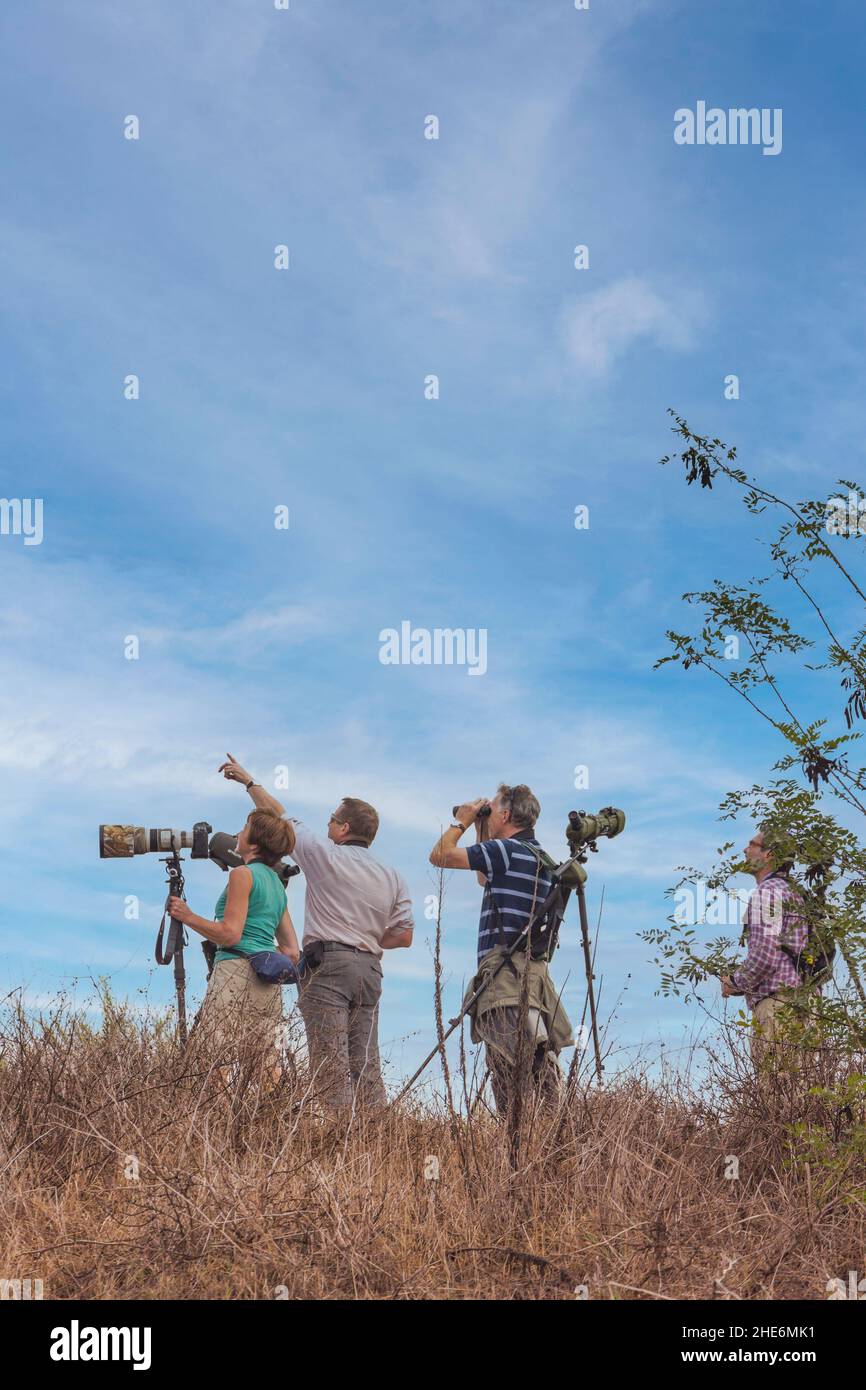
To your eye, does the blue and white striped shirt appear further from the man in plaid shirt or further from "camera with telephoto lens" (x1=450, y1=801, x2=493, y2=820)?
the man in plaid shirt

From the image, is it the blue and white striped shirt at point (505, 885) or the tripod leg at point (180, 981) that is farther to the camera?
the tripod leg at point (180, 981)

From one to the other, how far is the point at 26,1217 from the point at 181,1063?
156 centimetres

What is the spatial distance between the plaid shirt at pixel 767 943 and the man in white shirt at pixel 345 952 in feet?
7.55

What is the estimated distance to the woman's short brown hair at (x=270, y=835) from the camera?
8055mm

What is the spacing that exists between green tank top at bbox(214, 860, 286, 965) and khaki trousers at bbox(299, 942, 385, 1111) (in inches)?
14.5

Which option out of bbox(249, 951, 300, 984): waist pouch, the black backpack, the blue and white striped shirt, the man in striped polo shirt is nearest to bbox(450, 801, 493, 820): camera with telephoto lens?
the man in striped polo shirt

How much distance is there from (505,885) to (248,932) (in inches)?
69.6

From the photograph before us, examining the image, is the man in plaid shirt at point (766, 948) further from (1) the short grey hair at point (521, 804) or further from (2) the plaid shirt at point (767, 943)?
(1) the short grey hair at point (521, 804)

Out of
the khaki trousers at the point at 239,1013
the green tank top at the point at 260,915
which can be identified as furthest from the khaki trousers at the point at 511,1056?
the green tank top at the point at 260,915

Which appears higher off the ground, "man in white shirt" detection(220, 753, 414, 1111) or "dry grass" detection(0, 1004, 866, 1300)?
"man in white shirt" detection(220, 753, 414, 1111)

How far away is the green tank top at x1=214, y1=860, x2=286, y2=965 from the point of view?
26.2ft

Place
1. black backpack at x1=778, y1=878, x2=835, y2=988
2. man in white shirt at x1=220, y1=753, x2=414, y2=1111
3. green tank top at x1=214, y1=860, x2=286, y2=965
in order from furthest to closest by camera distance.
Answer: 1. green tank top at x1=214, y1=860, x2=286, y2=965
2. man in white shirt at x1=220, y1=753, x2=414, y2=1111
3. black backpack at x1=778, y1=878, x2=835, y2=988

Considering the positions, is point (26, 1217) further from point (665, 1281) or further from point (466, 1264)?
point (665, 1281)
